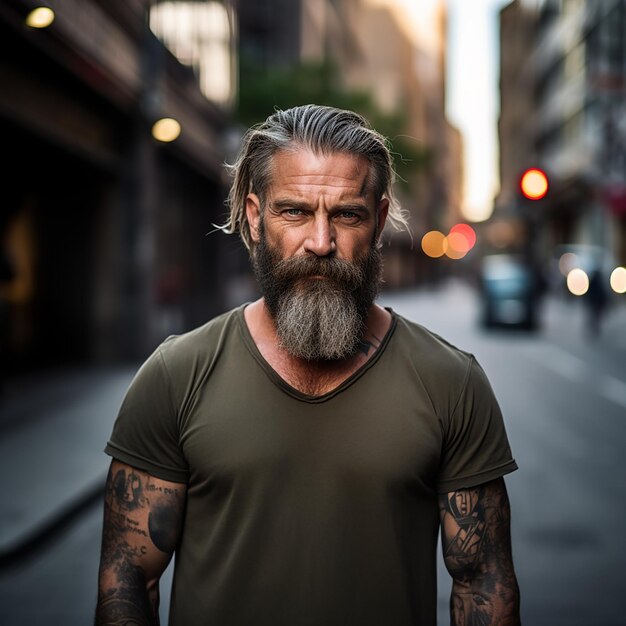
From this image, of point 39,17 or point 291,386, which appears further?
point 39,17

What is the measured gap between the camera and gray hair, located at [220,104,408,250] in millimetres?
2252

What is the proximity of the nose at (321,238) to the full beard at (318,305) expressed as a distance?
3 cm

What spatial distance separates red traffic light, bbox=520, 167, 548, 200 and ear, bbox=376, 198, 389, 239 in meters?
6.72

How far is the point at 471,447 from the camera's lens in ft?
7.13

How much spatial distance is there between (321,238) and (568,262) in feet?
111

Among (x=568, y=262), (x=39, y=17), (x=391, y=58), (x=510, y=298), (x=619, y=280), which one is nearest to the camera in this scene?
(x=39, y=17)

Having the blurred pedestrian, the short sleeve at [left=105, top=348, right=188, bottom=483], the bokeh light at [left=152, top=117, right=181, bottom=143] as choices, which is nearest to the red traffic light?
the bokeh light at [left=152, top=117, right=181, bottom=143]

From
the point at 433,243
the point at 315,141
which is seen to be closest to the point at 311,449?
the point at 315,141

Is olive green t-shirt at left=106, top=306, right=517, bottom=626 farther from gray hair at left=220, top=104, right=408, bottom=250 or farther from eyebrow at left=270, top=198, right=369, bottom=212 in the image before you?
gray hair at left=220, top=104, right=408, bottom=250

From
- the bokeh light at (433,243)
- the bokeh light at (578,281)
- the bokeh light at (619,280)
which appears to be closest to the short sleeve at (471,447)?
the bokeh light at (619,280)

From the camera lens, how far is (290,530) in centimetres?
211

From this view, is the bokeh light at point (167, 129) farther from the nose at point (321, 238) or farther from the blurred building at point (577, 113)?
the nose at point (321, 238)

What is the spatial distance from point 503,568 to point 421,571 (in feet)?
0.74

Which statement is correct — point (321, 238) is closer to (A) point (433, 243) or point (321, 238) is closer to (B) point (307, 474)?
(B) point (307, 474)
